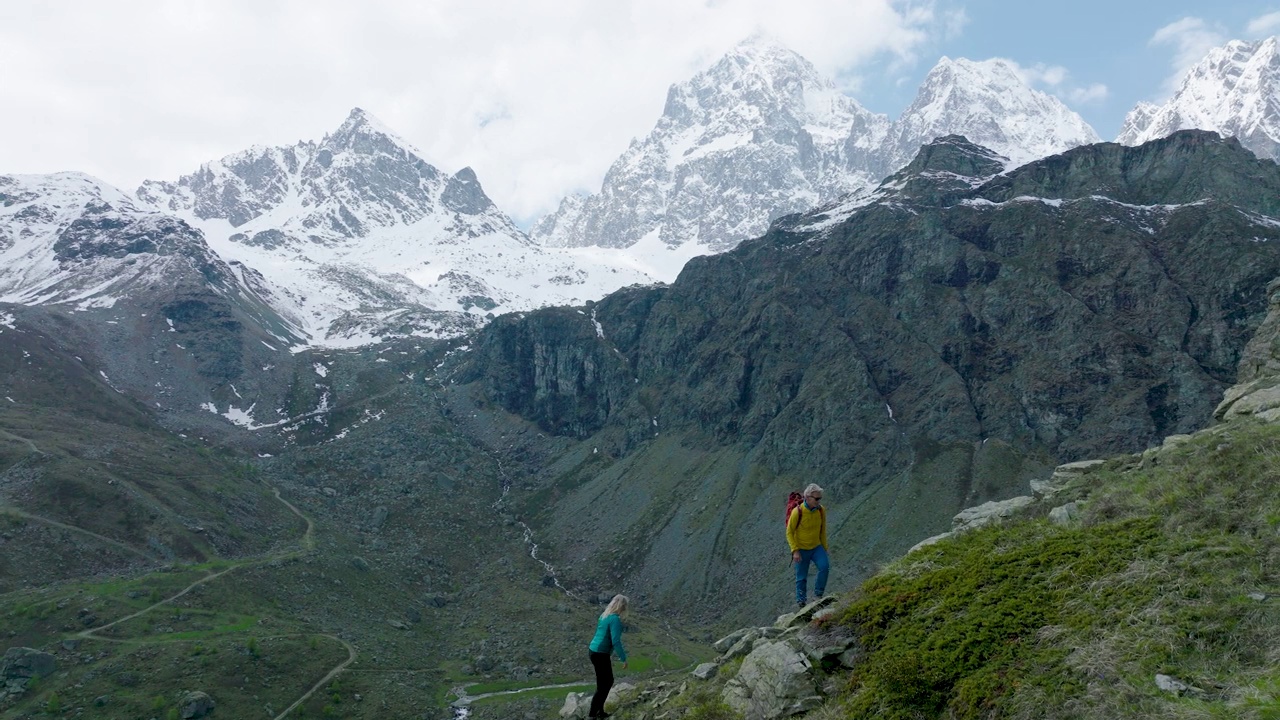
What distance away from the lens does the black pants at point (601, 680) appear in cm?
1759

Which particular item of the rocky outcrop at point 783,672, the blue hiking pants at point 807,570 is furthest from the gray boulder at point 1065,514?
the rocky outcrop at point 783,672

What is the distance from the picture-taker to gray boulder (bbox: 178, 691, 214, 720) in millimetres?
56531

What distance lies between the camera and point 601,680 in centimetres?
1830

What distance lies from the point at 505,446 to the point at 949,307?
98.0m

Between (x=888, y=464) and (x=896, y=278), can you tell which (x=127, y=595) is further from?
(x=896, y=278)

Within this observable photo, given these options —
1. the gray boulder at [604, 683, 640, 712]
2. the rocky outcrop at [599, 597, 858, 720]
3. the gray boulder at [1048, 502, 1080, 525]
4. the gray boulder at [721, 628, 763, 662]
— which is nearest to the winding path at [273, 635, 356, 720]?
the gray boulder at [604, 683, 640, 712]

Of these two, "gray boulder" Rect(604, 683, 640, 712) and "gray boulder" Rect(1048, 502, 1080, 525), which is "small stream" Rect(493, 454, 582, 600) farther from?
"gray boulder" Rect(1048, 502, 1080, 525)

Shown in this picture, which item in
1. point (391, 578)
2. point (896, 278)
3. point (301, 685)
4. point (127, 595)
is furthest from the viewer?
point (896, 278)

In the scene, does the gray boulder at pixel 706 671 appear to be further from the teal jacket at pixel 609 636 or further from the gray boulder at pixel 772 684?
the teal jacket at pixel 609 636

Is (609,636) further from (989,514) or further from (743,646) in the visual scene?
(989,514)

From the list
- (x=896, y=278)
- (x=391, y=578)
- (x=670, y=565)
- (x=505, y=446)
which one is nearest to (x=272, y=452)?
(x=505, y=446)

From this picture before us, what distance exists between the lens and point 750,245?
17325cm

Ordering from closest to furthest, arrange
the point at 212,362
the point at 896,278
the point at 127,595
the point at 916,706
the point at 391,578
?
the point at 916,706, the point at 127,595, the point at 391,578, the point at 896,278, the point at 212,362

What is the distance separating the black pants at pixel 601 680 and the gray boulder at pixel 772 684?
3049mm
